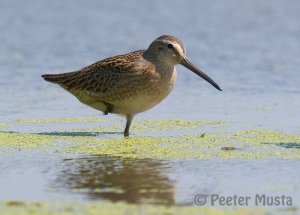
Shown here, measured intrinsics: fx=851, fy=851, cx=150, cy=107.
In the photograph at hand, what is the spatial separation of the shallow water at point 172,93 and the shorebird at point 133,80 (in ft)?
1.66

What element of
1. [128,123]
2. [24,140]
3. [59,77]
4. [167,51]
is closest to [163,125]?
[128,123]

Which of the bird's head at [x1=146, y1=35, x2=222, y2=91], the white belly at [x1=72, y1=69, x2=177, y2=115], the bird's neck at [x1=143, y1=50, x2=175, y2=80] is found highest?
the bird's head at [x1=146, y1=35, x2=222, y2=91]

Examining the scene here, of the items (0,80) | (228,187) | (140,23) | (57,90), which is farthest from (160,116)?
(140,23)

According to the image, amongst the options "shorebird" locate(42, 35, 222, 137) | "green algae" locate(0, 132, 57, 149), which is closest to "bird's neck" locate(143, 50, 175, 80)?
"shorebird" locate(42, 35, 222, 137)

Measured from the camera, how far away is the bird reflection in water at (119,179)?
245 inches

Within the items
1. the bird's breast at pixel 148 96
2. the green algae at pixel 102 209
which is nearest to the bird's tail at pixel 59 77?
the bird's breast at pixel 148 96

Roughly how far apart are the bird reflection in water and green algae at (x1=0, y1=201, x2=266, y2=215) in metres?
0.16

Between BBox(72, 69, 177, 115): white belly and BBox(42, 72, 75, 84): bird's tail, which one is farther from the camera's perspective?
BBox(42, 72, 75, 84): bird's tail

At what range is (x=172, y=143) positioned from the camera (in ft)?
27.6

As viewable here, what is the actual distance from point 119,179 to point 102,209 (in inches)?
38.3

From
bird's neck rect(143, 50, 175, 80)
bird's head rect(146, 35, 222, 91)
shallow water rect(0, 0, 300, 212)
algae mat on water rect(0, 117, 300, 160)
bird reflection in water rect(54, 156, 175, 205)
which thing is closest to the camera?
bird reflection in water rect(54, 156, 175, 205)

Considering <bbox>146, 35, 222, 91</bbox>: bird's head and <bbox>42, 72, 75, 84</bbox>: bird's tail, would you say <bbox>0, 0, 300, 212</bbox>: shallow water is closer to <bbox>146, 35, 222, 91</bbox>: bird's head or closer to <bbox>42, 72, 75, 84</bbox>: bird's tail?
<bbox>42, 72, 75, 84</bbox>: bird's tail

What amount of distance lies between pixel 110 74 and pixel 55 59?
14.3ft

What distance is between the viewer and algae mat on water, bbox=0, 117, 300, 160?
307 inches
